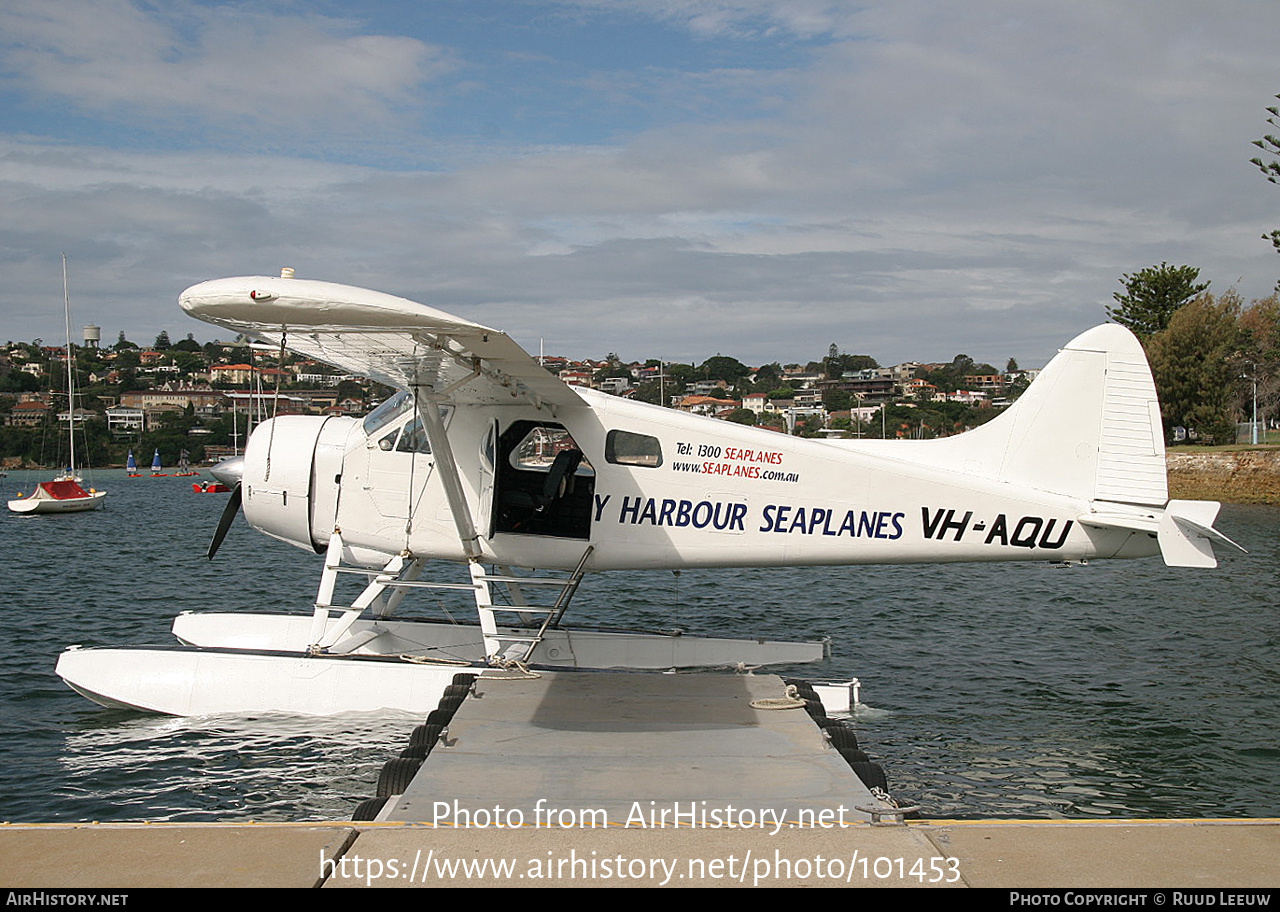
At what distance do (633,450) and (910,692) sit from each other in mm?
3904

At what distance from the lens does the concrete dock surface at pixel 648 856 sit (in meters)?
3.83

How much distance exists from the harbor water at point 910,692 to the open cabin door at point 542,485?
6.59 ft

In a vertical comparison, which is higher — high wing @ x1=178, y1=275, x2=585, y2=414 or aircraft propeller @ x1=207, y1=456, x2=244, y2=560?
high wing @ x1=178, y1=275, x2=585, y2=414

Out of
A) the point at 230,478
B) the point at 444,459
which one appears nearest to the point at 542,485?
the point at 444,459

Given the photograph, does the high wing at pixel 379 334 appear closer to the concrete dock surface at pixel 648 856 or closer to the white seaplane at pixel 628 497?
the white seaplane at pixel 628 497

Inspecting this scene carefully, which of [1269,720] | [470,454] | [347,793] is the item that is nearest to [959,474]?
[1269,720]

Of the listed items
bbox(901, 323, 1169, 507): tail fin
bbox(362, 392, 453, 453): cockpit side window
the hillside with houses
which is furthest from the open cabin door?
the hillside with houses

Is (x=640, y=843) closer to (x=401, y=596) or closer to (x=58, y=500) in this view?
(x=401, y=596)

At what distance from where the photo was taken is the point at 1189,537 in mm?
8305

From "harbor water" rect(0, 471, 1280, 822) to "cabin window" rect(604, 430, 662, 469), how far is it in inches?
113

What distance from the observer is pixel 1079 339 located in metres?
9.04

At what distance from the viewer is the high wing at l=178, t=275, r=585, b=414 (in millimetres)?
6203

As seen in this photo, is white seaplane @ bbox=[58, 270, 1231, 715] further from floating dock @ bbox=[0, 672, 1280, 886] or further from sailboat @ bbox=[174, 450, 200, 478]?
sailboat @ bbox=[174, 450, 200, 478]

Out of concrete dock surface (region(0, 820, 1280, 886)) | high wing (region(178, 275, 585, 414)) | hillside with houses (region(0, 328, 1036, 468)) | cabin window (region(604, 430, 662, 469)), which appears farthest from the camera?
hillside with houses (region(0, 328, 1036, 468))
